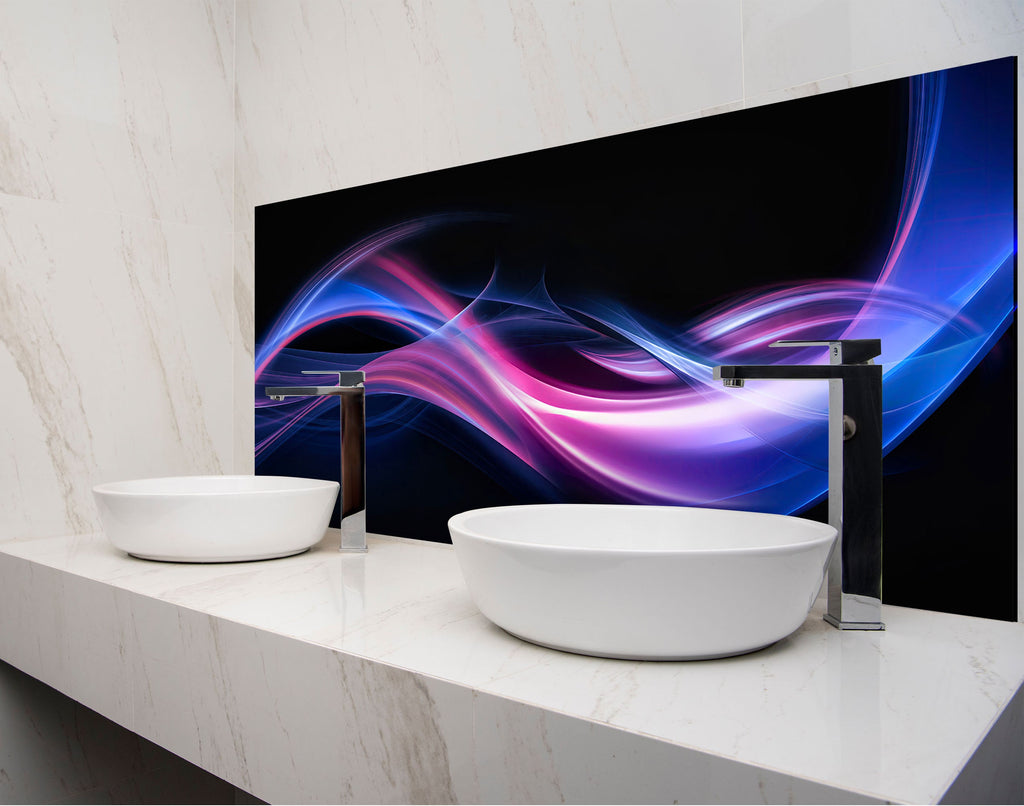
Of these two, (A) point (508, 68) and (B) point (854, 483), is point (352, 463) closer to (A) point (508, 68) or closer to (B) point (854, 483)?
(A) point (508, 68)

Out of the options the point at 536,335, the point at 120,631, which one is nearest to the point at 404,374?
the point at 536,335

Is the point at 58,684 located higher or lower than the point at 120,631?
lower

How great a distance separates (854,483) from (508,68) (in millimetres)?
1004

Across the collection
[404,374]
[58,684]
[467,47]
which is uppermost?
[467,47]

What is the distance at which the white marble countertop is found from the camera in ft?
2.16

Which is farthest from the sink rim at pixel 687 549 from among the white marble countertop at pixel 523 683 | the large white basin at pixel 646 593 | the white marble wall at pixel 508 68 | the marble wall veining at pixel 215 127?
the marble wall veining at pixel 215 127

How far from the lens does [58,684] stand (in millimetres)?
1337

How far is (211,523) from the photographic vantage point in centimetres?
137

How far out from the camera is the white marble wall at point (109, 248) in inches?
64.8

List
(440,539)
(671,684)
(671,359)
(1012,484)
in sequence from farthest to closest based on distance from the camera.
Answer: (440,539)
(671,359)
(1012,484)
(671,684)

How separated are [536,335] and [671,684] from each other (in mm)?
802

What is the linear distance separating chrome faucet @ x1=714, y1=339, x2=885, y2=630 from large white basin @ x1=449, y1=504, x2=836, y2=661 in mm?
76

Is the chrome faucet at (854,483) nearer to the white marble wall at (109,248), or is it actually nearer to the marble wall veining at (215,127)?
the marble wall veining at (215,127)

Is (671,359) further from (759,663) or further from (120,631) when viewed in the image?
(120,631)
